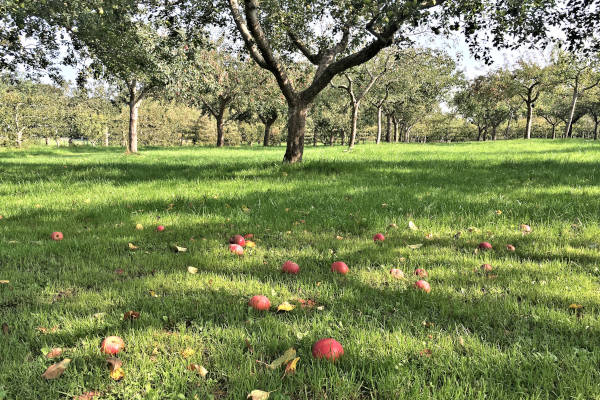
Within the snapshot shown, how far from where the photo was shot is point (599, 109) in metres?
52.5

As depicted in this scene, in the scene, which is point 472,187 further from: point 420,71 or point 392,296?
point 420,71

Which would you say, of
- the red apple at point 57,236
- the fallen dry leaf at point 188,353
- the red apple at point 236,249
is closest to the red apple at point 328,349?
the fallen dry leaf at point 188,353

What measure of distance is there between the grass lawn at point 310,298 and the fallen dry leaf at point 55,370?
0.12ft

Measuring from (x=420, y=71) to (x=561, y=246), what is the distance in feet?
83.3

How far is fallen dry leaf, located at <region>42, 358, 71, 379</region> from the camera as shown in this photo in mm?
1865

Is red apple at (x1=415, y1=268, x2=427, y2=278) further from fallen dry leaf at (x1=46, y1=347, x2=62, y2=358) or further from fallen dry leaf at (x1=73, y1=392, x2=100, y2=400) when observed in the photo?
fallen dry leaf at (x1=46, y1=347, x2=62, y2=358)

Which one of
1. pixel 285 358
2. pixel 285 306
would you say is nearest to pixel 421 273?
pixel 285 306

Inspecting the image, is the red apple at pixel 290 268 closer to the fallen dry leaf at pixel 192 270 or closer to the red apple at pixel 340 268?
the red apple at pixel 340 268

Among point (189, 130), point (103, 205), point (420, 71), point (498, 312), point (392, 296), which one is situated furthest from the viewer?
point (189, 130)

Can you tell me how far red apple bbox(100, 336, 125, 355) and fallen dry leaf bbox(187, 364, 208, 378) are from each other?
49 centimetres

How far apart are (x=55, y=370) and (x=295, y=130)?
9619 millimetres

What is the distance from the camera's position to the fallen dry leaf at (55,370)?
1865 millimetres

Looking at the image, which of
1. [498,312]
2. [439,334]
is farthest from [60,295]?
[498,312]

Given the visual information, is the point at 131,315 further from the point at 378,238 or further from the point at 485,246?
the point at 485,246
